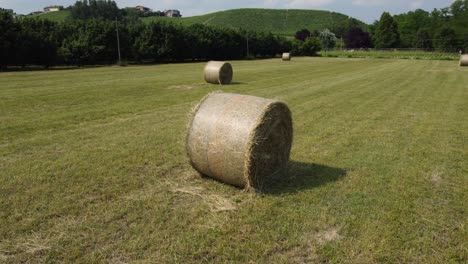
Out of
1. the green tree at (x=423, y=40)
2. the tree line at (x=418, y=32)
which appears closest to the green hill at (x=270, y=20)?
the tree line at (x=418, y=32)

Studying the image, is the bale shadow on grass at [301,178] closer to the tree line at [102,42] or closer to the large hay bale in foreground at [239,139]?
the large hay bale in foreground at [239,139]

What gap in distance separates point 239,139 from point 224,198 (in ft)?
3.13

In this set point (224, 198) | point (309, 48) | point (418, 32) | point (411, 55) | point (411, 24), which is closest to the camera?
point (224, 198)

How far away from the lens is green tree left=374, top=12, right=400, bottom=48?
11281cm

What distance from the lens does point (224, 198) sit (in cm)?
559

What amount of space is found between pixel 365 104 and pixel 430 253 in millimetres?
11002

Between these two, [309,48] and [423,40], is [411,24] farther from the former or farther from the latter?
[309,48]

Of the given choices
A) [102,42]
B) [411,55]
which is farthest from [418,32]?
[102,42]

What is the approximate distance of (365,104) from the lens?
14.5 meters

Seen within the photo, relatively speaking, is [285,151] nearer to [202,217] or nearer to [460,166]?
[202,217]

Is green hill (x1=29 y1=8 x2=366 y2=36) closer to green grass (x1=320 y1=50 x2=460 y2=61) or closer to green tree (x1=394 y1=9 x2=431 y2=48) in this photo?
green tree (x1=394 y1=9 x2=431 y2=48)

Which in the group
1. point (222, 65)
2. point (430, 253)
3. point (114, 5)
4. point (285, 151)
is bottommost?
point (430, 253)

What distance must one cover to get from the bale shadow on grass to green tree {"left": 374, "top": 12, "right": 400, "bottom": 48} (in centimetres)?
11829

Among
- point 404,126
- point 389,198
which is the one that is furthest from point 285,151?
point 404,126
